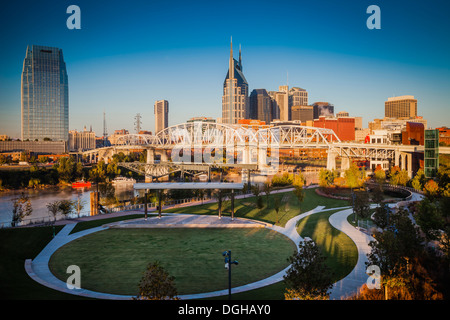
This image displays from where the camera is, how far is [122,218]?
1382 inches

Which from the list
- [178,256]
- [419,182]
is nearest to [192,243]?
[178,256]

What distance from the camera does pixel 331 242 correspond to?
86.4 ft

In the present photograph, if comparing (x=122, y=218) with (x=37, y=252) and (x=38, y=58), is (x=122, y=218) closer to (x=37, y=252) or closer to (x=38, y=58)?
(x=37, y=252)

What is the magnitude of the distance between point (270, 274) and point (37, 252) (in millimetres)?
17372

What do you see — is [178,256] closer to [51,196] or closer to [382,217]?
[382,217]

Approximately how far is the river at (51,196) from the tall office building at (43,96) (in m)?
125

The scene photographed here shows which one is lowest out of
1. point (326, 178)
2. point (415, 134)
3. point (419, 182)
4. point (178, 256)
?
point (178, 256)

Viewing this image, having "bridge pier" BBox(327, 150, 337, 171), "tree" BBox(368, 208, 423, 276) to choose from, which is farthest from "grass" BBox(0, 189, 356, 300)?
"bridge pier" BBox(327, 150, 337, 171)

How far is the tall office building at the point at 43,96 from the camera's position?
7200 inches

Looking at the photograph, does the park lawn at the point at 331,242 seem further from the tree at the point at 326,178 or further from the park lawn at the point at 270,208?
the tree at the point at 326,178

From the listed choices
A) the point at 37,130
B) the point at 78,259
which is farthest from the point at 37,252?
the point at 37,130

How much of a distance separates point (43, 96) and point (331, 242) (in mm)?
196945
